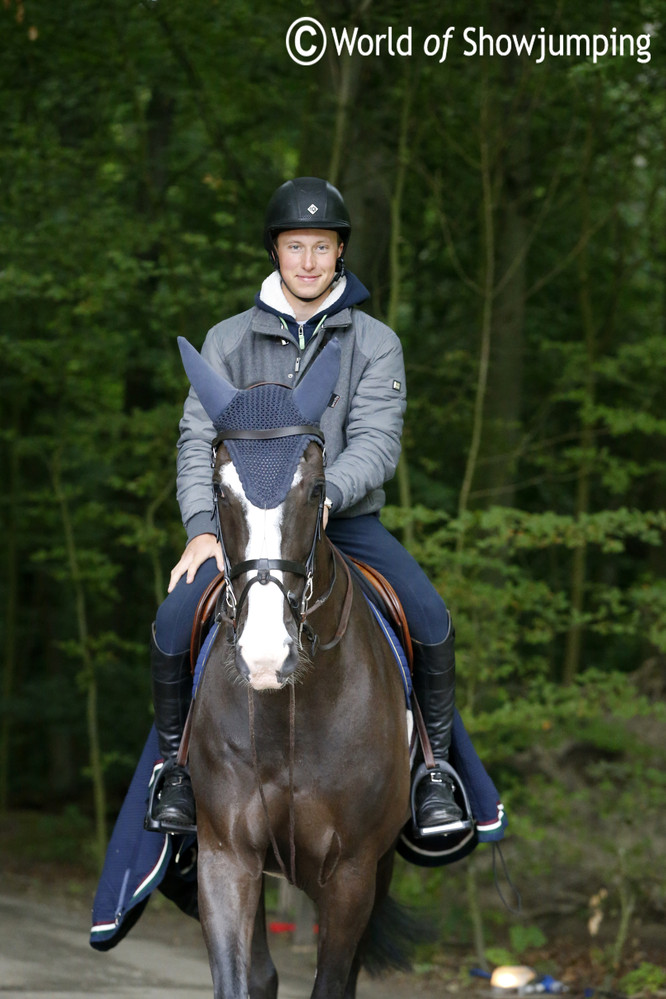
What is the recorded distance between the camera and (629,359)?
33.0 ft

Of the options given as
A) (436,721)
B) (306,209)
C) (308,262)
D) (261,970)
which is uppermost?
(306,209)

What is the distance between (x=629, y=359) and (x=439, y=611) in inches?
248

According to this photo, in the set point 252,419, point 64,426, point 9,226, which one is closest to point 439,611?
point 252,419

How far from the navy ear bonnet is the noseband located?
0.02 meters

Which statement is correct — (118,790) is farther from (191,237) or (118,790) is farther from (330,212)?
(330,212)

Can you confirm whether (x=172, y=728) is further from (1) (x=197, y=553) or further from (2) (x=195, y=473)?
(2) (x=195, y=473)

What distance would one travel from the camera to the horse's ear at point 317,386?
3.25 metres

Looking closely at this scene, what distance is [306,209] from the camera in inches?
163

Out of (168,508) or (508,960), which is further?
(168,508)

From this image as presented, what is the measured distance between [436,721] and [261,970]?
1119 millimetres

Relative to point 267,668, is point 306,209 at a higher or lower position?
higher

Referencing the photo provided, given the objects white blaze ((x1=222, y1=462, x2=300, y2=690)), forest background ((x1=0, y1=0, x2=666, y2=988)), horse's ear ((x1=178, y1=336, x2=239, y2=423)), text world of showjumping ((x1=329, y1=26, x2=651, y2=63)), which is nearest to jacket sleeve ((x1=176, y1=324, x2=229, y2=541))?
horse's ear ((x1=178, y1=336, x2=239, y2=423))

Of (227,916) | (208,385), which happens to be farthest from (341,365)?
(227,916)

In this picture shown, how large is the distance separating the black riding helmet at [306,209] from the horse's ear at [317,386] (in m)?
0.99
